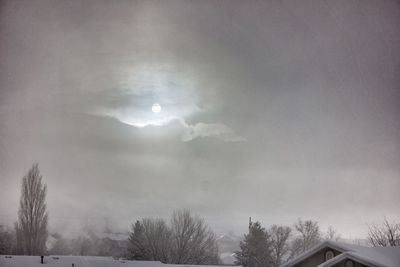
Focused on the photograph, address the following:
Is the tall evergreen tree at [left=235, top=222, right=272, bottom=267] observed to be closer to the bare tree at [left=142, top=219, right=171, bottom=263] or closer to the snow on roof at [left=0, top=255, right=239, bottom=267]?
the bare tree at [left=142, top=219, right=171, bottom=263]

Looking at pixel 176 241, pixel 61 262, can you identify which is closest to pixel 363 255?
pixel 61 262

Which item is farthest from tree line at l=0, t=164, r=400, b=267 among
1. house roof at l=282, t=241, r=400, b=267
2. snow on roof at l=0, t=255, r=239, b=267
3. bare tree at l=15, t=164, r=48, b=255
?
house roof at l=282, t=241, r=400, b=267

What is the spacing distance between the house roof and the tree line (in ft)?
3.53

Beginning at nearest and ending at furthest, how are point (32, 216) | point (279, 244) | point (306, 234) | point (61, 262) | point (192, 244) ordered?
point (61, 262), point (32, 216), point (306, 234), point (279, 244), point (192, 244)

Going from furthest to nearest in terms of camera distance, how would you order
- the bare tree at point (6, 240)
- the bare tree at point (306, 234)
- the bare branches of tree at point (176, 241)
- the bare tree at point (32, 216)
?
1. the bare branches of tree at point (176, 241)
2. the bare tree at point (306, 234)
3. the bare tree at point (32, 216)
4. the bare tree at point (6, 240)

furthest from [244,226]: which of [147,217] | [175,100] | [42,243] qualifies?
[42,243]

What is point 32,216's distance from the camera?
357 inches

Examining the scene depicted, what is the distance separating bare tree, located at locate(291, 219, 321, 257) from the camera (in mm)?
8891

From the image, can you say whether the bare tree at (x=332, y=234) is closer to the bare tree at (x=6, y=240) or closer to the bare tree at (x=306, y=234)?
the bare tree at (x=306, y=234)

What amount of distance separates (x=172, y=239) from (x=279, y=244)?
285 centimetres

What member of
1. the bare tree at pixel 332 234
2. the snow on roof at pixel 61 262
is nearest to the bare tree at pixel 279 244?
the bare tree at pixel 332 234

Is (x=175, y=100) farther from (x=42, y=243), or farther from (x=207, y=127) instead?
(x=42, y=243)

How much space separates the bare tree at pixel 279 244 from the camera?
9.96 metres

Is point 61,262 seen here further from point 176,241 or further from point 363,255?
point 363,255
